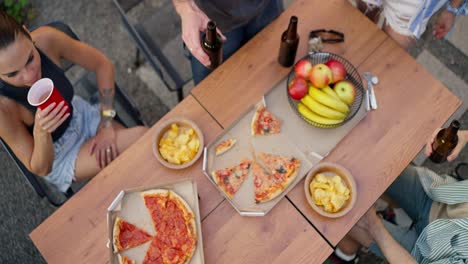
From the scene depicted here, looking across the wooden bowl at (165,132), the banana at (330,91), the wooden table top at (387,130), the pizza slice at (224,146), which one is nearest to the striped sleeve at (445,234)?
the wooden table top at (387,130)

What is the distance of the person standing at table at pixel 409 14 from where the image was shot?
1.99 metres

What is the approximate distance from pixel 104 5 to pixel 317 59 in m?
2.21

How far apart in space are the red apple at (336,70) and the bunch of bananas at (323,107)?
7 centimetres

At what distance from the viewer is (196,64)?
247 centimetres

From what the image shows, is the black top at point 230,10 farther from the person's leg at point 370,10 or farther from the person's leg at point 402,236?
the person's leg at point 402,236

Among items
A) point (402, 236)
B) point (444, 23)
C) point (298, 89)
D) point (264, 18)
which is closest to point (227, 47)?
point (264, 18)

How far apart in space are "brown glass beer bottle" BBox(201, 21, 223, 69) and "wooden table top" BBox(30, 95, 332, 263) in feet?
1.85

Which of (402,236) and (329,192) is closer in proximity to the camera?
(329,192)

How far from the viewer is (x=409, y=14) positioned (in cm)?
203

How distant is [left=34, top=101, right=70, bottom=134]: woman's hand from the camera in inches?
71.3

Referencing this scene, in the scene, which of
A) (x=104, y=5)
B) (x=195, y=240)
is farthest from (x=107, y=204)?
(x=104, y=5)

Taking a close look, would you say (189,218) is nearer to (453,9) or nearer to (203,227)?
(203,227)

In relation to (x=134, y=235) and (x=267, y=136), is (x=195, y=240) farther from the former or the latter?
(x=267, y=136)

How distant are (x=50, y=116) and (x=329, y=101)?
4.35 feet
